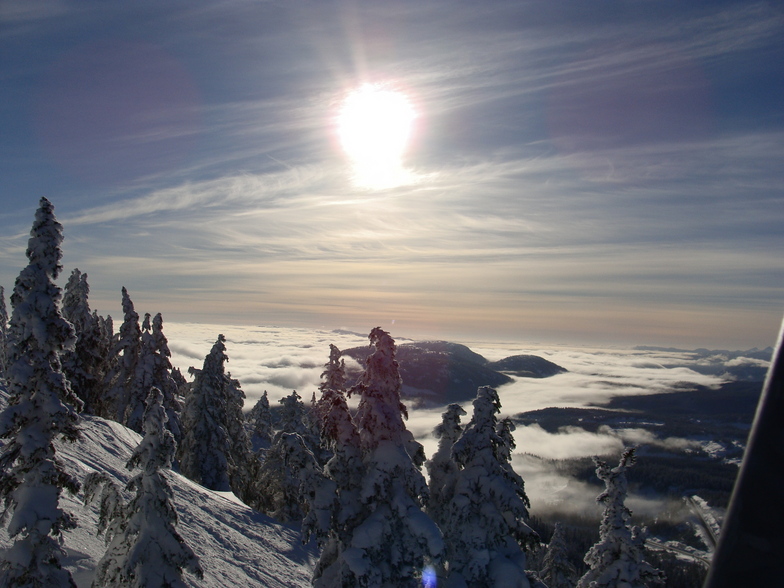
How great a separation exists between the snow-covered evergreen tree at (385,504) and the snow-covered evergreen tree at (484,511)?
74.0 inches

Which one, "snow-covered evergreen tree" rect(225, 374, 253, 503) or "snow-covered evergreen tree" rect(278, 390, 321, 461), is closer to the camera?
"snow-covered evergreen tree" rect(278, 390, 321, 461)

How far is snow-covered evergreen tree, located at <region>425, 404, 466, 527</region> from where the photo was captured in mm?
21656

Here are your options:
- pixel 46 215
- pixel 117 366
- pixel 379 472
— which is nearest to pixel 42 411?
pixel 46 215

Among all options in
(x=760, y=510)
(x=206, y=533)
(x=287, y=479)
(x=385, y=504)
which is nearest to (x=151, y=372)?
(x=287, y=479)

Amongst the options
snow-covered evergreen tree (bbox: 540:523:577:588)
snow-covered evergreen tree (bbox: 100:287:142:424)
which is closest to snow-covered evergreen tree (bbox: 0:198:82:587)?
snow-covered evergreen tree (bbox: 540:523:577:588)

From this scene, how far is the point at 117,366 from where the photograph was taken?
4456cm

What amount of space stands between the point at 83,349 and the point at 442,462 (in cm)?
3009

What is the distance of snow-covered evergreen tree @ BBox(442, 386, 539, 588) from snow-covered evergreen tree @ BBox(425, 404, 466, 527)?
195 cm

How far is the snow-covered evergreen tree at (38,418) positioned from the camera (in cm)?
1350

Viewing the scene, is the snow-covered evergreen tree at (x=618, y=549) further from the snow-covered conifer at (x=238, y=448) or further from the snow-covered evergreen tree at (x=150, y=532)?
the snow-covered conifer at (x=238, y=448)

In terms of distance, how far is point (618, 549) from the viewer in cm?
1983

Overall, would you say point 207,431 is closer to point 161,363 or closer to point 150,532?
point 161,363

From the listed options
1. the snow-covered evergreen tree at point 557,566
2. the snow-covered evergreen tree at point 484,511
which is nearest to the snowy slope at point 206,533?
the snow-covered evergreen tree at point 484,511

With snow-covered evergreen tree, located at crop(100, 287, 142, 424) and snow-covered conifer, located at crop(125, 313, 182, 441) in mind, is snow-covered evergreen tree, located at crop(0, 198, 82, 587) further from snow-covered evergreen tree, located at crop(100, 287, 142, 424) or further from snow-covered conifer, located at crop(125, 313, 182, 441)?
snow-covered evergreen tree, located at crop(100, 287, 142, 424)
